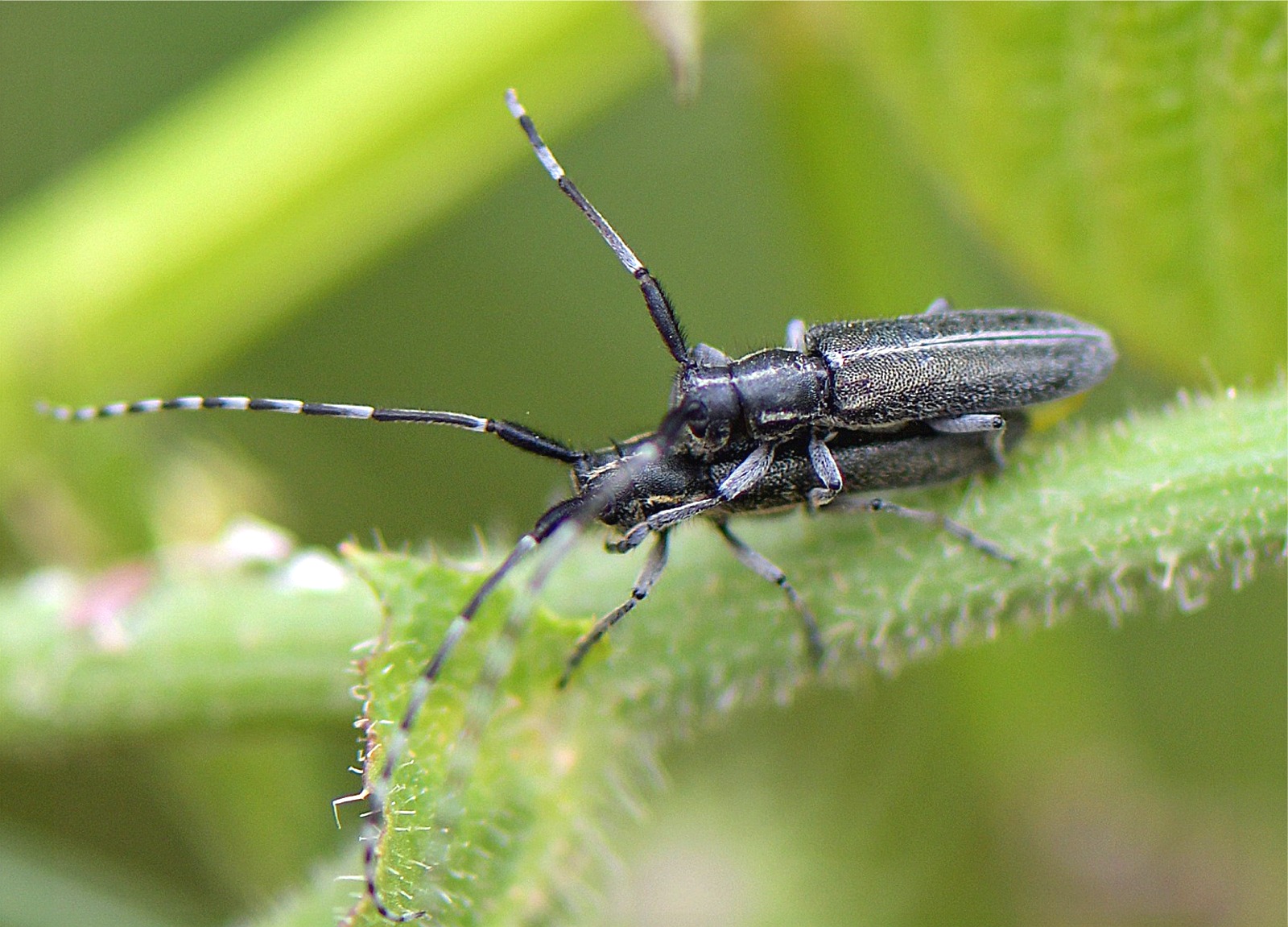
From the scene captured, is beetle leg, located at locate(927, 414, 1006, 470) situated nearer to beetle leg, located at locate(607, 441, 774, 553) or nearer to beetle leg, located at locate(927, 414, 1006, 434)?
beetle leg, located at locate(927, 414, 1006, 434)

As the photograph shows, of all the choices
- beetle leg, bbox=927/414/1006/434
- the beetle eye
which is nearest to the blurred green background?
beetle leg, bbox=927/414/1006/434

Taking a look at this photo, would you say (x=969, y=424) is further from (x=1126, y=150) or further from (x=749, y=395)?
(x=1126, y=150)

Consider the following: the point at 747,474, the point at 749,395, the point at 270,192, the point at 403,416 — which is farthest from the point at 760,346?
the point at 270,192

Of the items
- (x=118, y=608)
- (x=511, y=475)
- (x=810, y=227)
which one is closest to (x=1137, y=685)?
(x=810, y=227)

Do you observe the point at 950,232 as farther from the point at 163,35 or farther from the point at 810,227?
the point at 163,35

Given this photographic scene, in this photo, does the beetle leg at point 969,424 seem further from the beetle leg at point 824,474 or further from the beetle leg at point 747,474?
Result: the beetle leg at point 747,474

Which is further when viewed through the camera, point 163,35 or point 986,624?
point 163,35
